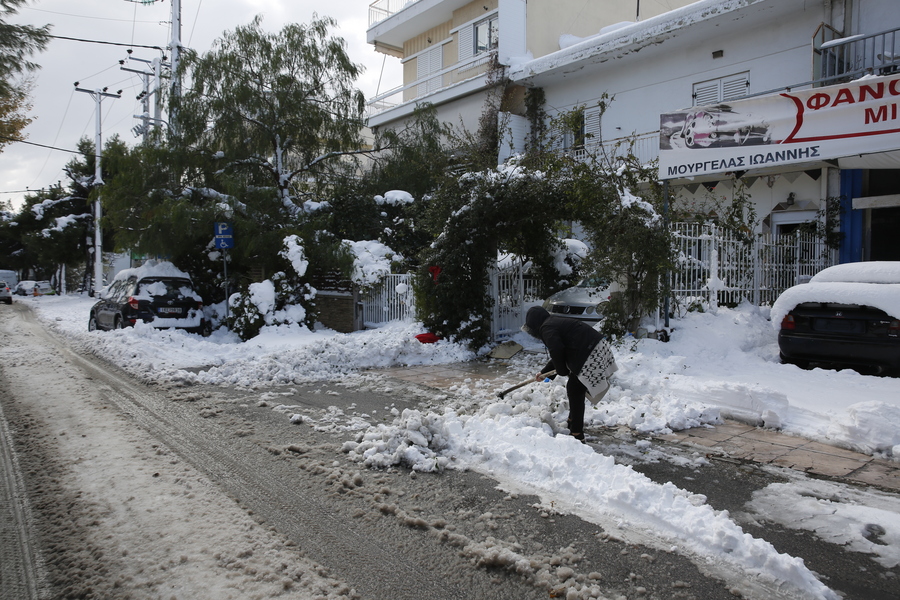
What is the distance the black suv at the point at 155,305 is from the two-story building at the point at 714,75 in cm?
830

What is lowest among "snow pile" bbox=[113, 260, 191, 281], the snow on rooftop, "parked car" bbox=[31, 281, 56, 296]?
"parked car" bbox=[31, 281, 56, 296]

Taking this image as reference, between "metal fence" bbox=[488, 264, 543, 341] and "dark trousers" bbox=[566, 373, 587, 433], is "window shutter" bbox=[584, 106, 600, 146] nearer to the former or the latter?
"metal fence" bbox=[488, 264, 543, 341]

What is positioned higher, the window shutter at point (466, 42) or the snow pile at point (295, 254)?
the window shutter at point (466, 42)

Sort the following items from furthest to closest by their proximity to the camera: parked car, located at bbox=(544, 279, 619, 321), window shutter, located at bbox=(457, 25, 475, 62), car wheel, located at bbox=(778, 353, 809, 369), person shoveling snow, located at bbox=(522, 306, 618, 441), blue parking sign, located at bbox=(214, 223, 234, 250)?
window shutter, located at bbox=(457, 25, 475, 62), blue parking sign, located at bbox=(214, 223, 234, 250), parked car, located at bbox=(544, 279, 619, 321), car wheel, located at bbox=(778, 353, 809, 369), person shoveling snow, located at bbox=(522, 306, 618, 441)

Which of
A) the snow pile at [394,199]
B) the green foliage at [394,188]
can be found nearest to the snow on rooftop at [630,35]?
the green foliage at [394,188]

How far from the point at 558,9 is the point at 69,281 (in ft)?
174

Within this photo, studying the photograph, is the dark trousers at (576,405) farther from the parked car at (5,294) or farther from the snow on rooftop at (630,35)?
the parked car at (5,294)

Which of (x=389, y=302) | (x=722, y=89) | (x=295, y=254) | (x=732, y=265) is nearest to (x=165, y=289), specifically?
(x=295, y=254)

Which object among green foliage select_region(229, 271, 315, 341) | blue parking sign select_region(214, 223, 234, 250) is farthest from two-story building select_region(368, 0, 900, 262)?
blue parking sign select_region(214, 223, 234, 250)

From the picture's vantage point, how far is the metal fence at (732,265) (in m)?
9.94

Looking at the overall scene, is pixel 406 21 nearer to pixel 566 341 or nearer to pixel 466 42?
pixel 466 42

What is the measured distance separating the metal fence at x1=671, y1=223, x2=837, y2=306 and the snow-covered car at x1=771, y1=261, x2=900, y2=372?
1.72 meters

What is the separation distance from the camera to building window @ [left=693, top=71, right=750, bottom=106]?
15.0m

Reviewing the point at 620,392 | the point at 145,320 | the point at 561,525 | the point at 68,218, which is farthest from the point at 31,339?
the point at 68,218
